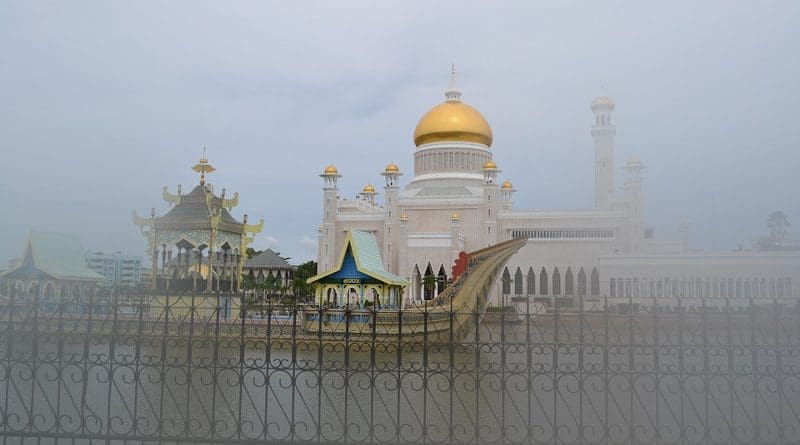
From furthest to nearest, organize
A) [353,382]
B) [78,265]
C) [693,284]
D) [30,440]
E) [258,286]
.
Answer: [258,286] → [693,284] → [78,265] → [353,382] → [30,440]

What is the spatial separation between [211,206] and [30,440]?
1653 cm

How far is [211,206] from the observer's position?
22609mm

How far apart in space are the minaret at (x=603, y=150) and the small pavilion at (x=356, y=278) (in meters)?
24.4

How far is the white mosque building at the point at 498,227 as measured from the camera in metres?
32.2

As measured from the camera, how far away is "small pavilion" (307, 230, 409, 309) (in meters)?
18.8

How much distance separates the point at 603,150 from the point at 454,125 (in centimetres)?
967

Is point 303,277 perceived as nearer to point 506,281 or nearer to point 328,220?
point 328,220

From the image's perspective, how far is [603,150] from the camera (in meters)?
40.1

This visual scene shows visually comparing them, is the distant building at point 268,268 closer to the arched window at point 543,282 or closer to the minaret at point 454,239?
the minaret at point 454,239

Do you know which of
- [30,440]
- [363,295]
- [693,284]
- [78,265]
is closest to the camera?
[30,440]

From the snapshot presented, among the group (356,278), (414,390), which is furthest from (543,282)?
(414,390)

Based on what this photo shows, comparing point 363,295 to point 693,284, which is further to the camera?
point 693,284

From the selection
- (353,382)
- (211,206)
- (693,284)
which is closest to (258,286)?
(211,206)

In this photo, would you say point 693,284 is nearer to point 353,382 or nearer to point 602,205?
point 602,205
